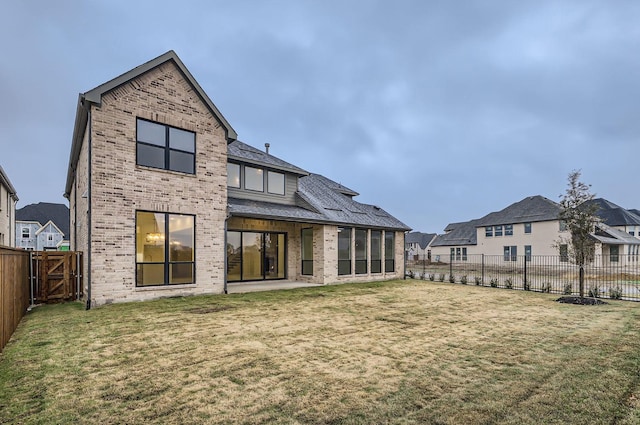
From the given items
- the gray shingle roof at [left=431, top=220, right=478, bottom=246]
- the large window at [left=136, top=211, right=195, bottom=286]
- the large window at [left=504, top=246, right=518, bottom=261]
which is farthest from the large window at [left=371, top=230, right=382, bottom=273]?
the gray shingle roof at [left=431, top=220, right=478, bottom=246]

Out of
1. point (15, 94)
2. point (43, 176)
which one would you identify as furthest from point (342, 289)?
point (43, 176)

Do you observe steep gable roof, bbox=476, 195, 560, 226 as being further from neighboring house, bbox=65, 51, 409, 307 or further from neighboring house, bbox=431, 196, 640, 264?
neighboring house, bbox=65, 51, 409, 307

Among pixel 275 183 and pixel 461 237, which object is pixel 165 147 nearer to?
pixel 275 183

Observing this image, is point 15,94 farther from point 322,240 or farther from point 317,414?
point 317,414

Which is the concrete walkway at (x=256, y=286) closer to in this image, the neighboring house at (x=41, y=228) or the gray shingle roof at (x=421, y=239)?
the neighboring house at (x=41, y=228)

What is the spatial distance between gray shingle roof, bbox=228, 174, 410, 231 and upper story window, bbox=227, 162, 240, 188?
808 millimetres

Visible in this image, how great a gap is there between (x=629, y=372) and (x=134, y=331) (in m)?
8.53

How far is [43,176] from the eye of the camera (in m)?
96.8

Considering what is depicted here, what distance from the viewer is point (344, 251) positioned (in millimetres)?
16688

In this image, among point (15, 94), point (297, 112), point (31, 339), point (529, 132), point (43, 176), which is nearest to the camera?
point (31, 339)

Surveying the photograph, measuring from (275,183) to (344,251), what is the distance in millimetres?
5135

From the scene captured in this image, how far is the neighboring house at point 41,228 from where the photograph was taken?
136 ft

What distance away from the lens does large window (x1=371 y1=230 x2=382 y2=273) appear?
18078mm

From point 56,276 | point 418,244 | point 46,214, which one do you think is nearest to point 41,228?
point 46,214
